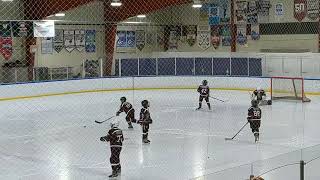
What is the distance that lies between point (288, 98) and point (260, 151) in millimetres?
8806

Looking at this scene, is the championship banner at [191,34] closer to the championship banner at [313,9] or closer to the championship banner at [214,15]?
the championship banner at [214,15]

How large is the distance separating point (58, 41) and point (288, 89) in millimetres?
9782

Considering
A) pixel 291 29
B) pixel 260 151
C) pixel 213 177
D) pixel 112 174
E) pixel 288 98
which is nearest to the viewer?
pixel 213 177

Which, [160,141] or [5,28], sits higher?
[5,28]

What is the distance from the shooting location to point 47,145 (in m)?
11.3

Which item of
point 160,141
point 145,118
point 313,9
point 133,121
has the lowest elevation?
point 160,141

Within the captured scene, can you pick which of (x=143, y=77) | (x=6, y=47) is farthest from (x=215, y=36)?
(x=6, y=47)

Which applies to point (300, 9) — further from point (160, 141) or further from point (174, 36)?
point (160, 141)

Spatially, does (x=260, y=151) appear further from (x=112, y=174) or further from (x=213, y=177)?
(x=213, y=177)

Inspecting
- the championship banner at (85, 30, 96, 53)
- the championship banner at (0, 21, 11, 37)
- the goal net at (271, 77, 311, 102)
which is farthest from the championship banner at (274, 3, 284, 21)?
the championship banner at (0, 21, 11, 37)

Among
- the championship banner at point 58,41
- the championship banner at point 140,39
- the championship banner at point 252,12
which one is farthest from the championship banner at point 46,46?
the championship banner at point 252,12

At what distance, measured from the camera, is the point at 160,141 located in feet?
38.2

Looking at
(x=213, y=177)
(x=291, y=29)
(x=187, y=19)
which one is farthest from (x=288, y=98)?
(x=213, y=177)

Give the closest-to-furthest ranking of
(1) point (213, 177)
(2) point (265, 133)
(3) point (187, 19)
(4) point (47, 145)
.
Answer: (1) point (213, 177), (4) point (47, 145), (2) point (265, 133), (3) point (187, 19)
